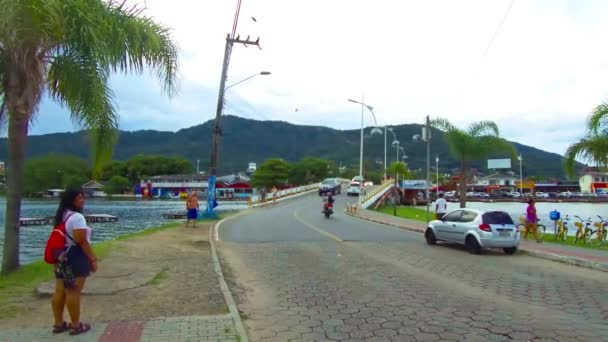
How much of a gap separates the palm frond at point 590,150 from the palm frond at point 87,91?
1500 centimetres

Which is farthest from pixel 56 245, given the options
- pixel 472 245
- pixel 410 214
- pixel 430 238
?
pixel 410 214

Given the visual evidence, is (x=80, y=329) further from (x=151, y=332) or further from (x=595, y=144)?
(x=595, y=144)

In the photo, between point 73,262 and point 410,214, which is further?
point 410,214

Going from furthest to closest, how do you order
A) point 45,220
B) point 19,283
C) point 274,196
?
point 274,196
point 45,220
point 19,283

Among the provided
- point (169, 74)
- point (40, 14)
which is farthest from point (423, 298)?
point (40, 14)

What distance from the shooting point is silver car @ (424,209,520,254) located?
15.2 m

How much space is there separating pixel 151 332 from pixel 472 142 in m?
24.1

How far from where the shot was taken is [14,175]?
10.3 metres

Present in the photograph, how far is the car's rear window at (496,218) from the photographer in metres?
15.5

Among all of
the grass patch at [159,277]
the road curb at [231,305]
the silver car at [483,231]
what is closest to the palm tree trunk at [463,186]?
the silver car at [483,231]

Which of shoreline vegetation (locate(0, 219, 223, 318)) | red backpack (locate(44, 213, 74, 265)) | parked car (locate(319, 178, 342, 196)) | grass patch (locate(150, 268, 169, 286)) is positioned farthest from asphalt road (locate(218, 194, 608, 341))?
parked car (locate(319, 178, 342, 196))

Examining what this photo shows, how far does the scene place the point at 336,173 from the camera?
13350 centimetres

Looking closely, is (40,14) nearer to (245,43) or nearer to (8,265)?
(8,265)

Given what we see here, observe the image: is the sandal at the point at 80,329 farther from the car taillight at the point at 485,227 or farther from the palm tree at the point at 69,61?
the car taillight at the point at 485,227
